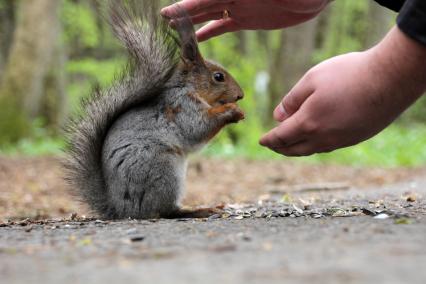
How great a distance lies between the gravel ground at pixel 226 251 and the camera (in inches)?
53.2

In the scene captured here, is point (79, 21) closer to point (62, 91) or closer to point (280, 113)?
point (62, 91)

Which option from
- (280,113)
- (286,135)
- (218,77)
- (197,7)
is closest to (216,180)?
(218,77)

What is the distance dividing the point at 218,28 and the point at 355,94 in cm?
105

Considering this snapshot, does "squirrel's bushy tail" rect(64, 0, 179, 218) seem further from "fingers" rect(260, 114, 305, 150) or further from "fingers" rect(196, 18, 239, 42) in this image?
"fingers" rect(260, 114, 305, 150)

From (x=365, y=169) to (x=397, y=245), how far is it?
6.42 m

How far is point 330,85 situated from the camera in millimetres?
→ 2193

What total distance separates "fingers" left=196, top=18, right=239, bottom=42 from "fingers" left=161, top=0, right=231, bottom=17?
121 mm

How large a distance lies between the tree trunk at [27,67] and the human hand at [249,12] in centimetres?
701

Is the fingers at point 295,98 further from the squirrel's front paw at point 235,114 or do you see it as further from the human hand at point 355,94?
the squirrel's front paw at point 235,114

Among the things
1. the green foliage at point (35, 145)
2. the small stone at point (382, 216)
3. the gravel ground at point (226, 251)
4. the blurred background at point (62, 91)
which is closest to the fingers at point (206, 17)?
the gravel ground at point (226, 251)

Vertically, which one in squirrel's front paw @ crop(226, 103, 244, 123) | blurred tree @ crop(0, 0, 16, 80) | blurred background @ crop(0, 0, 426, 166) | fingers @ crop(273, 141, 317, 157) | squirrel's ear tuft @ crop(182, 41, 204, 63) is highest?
blurred tree @ crop(0, 0, 16, 80)

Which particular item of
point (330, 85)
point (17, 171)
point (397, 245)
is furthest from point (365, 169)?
point (397, 245)

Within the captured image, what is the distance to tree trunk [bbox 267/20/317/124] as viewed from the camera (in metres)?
10.5

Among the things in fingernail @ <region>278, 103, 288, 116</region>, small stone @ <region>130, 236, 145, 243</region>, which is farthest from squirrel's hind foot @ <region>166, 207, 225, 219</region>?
small stone @ <region>130, 236, 145, 243</region>
